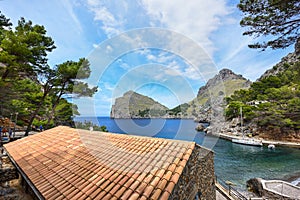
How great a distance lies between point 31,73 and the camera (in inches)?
448

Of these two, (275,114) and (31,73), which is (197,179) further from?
(275,114)

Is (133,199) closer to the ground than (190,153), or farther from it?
closer to the ground

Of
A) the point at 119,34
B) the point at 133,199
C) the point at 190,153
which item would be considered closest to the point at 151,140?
the point at 190,153

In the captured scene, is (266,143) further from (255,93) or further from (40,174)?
(40,174)

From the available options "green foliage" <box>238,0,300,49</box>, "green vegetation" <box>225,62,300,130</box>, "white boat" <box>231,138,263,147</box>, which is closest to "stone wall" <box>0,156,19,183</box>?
"green foliage" <box>238,0,300,49</box>

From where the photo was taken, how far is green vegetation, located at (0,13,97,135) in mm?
9426

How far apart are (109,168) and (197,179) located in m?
2.82

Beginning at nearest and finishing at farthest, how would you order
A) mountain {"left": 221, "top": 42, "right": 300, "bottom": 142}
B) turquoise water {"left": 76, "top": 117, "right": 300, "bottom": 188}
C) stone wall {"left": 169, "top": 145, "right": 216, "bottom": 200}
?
stone wall {"left": 169, "top": 145, "right": 216, "bottom": 200} → turquoise water {"left": 76, "top": 117, "right": 300, "bottom": 188} → mountain {"left": 221, "top": 42, "right": 300, "bottom": 142}

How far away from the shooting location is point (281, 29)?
5.54m

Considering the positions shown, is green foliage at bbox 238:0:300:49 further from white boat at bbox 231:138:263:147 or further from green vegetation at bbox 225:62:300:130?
white boat at bbox 231:138:263:147

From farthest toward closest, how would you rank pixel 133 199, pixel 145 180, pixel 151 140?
pixel 151 140
pixel 145 180
pixel 133 199

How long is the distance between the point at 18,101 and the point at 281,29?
73.4ft

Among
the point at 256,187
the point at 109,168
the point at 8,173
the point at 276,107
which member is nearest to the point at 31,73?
the point at 8,173

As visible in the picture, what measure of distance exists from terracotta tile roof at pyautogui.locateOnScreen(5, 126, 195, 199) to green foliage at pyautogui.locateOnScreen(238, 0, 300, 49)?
18.4ft
